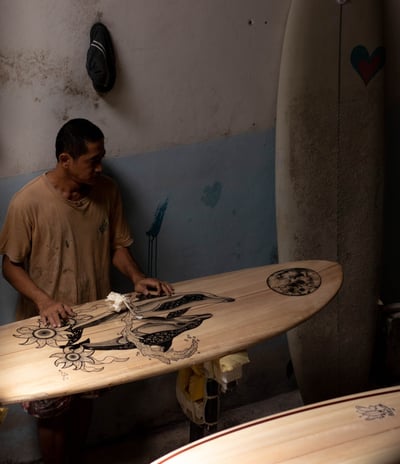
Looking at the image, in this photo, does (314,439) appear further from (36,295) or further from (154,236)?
(154,236)

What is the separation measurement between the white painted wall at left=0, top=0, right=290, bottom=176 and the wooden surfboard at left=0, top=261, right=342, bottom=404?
2.36ft

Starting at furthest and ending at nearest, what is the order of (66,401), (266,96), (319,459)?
1. (266,96)
2. (66,401)
3. (319,459)

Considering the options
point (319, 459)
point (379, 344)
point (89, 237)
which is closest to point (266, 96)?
point (89, 237)

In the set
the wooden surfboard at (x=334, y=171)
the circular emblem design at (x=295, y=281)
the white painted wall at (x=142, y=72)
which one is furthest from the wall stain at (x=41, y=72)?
the circular emblem design at (x=295, y=281)

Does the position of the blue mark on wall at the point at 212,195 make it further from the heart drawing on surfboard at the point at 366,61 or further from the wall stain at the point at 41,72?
the heart drawing on surfboard at the point at 366,61

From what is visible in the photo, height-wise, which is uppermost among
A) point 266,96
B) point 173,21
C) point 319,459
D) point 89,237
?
point 173,21

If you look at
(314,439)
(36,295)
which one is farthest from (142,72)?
(314,439)

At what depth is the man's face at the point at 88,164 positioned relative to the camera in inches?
116

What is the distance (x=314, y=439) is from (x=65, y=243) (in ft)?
4.24

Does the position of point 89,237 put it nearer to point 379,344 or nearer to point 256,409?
point 256,409

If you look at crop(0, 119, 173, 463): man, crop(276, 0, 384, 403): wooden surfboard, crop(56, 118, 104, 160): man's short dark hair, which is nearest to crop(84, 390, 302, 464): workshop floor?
crop(276, 0, 384, 403): wooden surfboard

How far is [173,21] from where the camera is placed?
3.31 m

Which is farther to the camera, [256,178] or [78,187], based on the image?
[256,178]

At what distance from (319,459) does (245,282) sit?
0.97 meters
